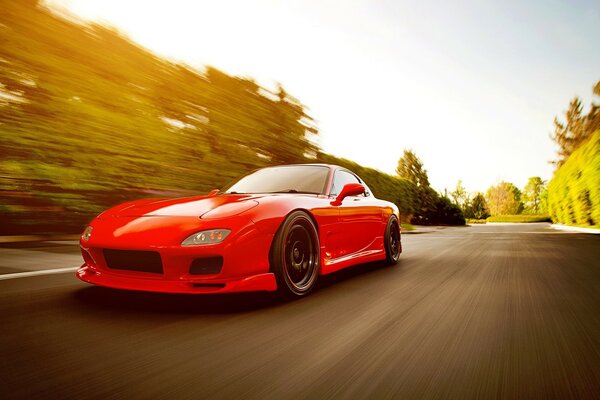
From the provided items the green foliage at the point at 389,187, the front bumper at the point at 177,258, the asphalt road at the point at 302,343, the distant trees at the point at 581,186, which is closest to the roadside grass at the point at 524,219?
the distant trees at the point at 581,186

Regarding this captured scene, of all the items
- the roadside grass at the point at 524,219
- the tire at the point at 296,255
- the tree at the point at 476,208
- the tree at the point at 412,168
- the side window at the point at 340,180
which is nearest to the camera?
the tire at the point at 296,255

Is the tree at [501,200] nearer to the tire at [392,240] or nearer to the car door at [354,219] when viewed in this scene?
the tire at [392,240]

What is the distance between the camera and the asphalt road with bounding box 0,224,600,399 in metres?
1.93

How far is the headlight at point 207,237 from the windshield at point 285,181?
153 cm

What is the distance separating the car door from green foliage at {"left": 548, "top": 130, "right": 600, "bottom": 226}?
13.8m

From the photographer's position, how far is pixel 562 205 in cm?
2589

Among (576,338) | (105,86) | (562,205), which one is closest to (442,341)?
(576,338)

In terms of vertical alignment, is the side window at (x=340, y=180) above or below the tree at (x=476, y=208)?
below

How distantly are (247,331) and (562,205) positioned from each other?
90.3ft

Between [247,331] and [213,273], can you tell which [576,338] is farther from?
[213,273]

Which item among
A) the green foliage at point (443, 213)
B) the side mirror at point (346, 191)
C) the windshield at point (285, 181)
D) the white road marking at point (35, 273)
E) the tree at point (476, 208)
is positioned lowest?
the white road marking at point (35, 273)

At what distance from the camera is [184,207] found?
3664mm

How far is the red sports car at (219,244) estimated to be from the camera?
10.3 ft

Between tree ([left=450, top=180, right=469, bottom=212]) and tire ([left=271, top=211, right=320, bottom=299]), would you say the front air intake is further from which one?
tree ([left=450, top=180, right=469, bottom=212])
